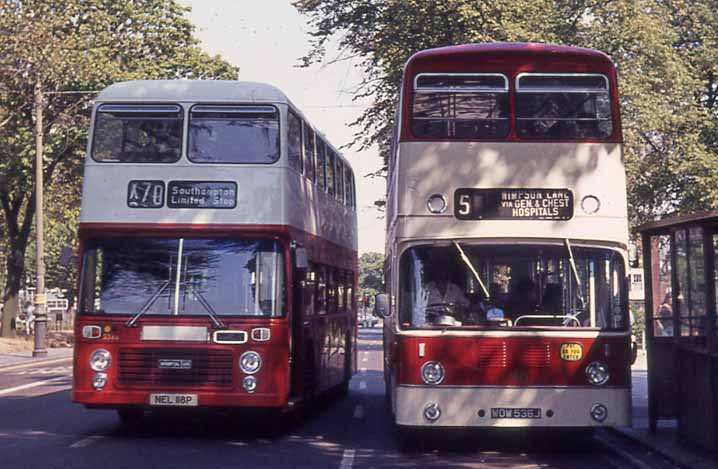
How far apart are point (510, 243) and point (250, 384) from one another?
359cm

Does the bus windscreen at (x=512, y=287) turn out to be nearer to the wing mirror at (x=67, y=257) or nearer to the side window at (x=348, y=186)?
the wing mirror at (x=67, y=257)

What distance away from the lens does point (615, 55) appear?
3578 cm

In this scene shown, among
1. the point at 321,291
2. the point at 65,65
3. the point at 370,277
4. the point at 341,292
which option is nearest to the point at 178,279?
the point at 321,291

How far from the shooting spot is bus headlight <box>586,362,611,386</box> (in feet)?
45.2

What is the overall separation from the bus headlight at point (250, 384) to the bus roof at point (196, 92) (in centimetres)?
344

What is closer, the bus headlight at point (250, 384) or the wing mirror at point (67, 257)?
the bus headlight at point (250, 384)

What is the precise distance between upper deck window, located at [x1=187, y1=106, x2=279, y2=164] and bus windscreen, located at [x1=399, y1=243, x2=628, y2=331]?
9.03 feet

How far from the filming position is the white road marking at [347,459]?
1308 cm

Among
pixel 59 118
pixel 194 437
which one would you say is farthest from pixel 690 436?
pixel 59 118

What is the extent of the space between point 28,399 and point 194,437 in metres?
7.27

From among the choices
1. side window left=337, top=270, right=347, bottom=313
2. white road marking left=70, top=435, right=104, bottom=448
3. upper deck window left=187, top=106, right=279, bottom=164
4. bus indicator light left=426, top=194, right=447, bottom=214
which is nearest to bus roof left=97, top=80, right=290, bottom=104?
upper deck window left=187, top=106, right=279, bottom=164

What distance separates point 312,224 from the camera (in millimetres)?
18234

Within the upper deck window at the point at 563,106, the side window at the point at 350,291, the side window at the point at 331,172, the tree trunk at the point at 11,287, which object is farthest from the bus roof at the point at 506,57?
the tree trunk at the point at 11,287

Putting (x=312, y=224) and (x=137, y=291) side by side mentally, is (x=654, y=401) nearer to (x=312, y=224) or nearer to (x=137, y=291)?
(x=312, y=224)
